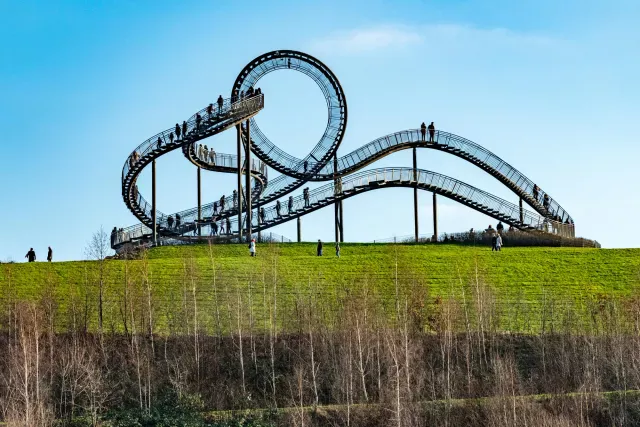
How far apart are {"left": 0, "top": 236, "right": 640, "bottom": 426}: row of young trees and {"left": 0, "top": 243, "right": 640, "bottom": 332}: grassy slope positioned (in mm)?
722

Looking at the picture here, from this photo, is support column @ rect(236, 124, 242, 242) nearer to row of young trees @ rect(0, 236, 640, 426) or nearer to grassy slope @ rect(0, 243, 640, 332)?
grassy slope @ rect(0, 243, 640, 332)

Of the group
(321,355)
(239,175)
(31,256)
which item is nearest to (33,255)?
(31,256)

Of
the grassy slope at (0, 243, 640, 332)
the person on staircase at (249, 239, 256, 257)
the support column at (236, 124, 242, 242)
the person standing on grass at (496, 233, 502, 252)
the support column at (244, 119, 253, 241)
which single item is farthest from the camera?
the support column at (244, 119, 253, 241)

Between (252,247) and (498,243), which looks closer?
(252,247)

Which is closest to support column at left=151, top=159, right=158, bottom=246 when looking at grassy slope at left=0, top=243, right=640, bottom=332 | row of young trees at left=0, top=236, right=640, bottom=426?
grassy slope at left=0, top=243, right=640, bottom=332

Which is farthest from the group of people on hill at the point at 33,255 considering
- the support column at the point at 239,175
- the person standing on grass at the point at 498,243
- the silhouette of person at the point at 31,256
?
the person standing on grass at the point at 498,243

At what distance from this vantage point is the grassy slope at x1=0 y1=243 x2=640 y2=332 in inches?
2009

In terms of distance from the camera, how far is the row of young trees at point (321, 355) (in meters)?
38.8

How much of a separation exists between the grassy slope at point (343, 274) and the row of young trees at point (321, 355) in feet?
2.37

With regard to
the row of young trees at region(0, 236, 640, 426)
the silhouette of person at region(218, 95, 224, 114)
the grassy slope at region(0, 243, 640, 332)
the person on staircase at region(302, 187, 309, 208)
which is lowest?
the row of young trees at region(0, 236, 640, 426)

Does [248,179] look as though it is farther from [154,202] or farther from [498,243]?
[498,243]

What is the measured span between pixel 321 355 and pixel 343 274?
12.7 meters

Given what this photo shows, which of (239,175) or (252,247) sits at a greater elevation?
(239,175)

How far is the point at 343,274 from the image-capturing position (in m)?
55.9
